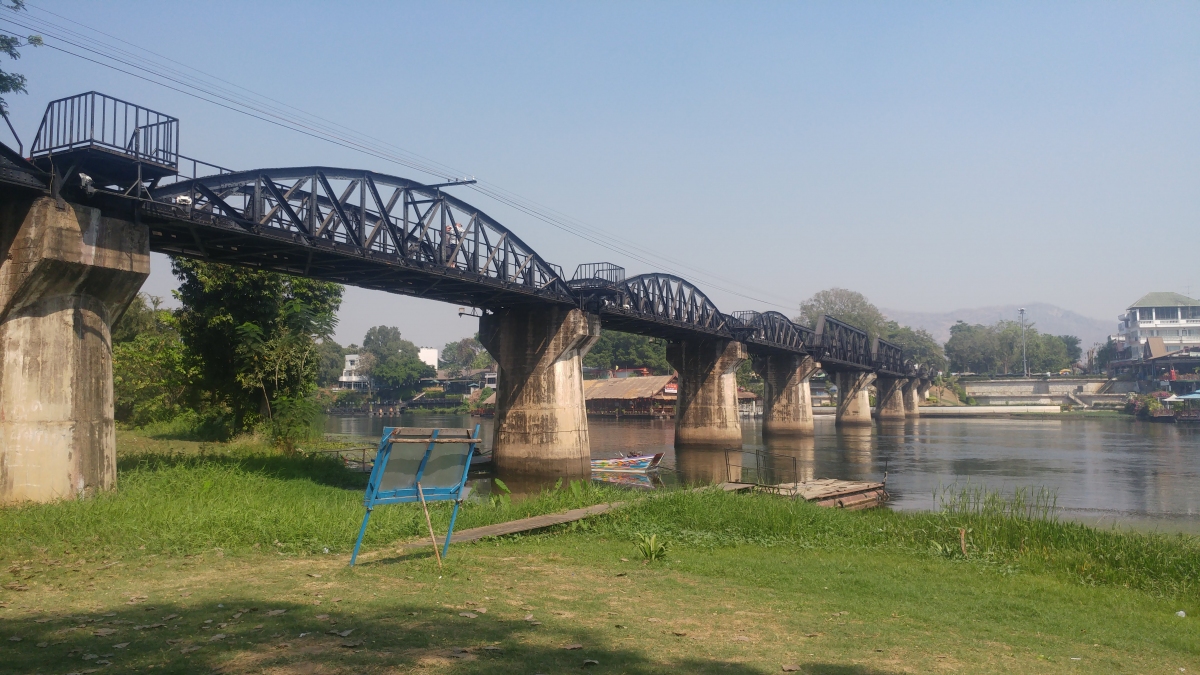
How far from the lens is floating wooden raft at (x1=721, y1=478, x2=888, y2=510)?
93.9 ft

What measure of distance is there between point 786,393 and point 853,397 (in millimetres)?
30856

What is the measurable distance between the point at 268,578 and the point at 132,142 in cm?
1810

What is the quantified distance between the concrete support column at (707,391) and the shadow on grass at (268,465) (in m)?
47.6

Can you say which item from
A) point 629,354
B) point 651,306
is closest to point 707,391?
point 651,306

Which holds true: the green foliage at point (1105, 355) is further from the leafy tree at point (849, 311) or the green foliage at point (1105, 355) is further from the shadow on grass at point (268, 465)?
Result: the shadow on grass at point (268, 465)

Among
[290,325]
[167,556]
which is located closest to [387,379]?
[290,325]

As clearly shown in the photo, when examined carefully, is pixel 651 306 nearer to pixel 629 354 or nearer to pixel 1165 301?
pixel 629 354

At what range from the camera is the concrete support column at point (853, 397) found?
12669 centimetres

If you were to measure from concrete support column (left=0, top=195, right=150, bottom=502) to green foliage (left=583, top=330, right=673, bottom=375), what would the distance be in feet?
442

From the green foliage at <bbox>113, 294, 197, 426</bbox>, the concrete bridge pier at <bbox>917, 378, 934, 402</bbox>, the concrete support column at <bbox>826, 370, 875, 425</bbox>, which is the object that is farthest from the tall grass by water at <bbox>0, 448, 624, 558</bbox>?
the concrete bridge pier at <bbox>917, 378, 934, 402</bbox>

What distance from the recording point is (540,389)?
51250 millimetres

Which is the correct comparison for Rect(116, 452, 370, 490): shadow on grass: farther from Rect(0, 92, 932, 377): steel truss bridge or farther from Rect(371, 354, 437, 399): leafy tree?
Rect(371, 354, 437, 399): leafy tree

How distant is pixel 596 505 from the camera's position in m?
20.6

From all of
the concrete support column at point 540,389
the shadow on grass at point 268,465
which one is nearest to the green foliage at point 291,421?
the shadow on grass at point 268,465
